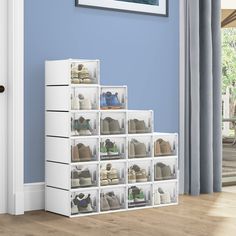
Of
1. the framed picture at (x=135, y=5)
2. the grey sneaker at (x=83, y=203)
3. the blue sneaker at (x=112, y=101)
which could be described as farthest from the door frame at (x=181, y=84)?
the grey sneaker at (x=83, y=203)

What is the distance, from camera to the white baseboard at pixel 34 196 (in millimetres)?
4325

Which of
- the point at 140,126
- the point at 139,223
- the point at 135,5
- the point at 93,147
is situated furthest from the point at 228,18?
the point at 139,223

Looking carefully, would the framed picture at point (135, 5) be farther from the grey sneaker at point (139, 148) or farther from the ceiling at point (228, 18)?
the grey sneaker at point (139, 148)

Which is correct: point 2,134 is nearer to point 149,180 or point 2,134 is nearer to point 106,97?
point 106,97

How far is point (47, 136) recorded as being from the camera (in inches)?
171

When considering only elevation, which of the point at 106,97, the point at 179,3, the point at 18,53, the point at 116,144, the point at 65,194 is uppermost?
the point at 179,3

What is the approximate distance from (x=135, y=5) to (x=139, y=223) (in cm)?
185

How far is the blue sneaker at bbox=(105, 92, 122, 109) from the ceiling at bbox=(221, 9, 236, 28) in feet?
6.13

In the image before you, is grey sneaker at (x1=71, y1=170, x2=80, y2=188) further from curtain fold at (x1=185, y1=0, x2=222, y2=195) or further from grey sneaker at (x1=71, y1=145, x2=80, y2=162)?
curtain fold at (x1=185, y1=0, x2=222, y2=195)

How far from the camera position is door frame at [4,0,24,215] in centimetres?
424

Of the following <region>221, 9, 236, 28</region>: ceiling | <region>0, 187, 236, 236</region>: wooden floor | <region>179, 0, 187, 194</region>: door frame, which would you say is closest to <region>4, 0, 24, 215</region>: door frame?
<region>0, 187, 236, 236</region>: wooden floor

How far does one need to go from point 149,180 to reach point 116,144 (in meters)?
0.40

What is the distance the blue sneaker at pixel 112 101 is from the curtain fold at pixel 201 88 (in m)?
0.96

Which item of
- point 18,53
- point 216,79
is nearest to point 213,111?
point 216,79
